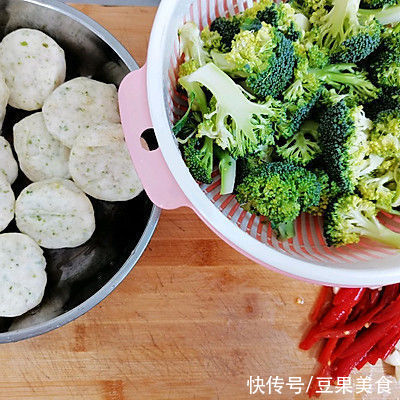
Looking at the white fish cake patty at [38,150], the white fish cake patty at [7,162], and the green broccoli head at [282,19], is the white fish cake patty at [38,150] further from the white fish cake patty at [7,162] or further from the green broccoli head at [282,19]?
the green broccoli head at [282,19]

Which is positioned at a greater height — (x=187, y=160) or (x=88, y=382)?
(x=187, y=160)

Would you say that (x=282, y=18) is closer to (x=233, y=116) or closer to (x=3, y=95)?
(x=233, y=116)

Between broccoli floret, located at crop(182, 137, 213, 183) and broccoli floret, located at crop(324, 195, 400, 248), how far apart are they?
0.27 m

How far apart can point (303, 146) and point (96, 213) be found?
0.56 m

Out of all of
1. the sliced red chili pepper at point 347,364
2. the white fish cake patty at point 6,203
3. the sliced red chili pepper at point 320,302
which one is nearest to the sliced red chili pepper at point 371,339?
the sliced red chili pepper at point 347,364

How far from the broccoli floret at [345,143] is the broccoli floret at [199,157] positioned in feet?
0.76

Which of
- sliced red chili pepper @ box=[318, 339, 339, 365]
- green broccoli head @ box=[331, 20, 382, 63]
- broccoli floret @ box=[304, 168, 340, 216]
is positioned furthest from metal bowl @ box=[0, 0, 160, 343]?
sliced red chili pepper @ box=[318, 339, 339, 365]

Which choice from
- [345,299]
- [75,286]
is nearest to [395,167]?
[345,299]

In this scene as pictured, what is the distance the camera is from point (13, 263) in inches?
44.8

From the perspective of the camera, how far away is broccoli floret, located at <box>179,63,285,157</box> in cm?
Answer: 94

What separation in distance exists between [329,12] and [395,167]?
346 mm

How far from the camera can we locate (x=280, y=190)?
0.95m

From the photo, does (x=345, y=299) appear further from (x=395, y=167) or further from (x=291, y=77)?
(x=291, y=77)

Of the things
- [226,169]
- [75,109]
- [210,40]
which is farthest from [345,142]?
[75,109]
